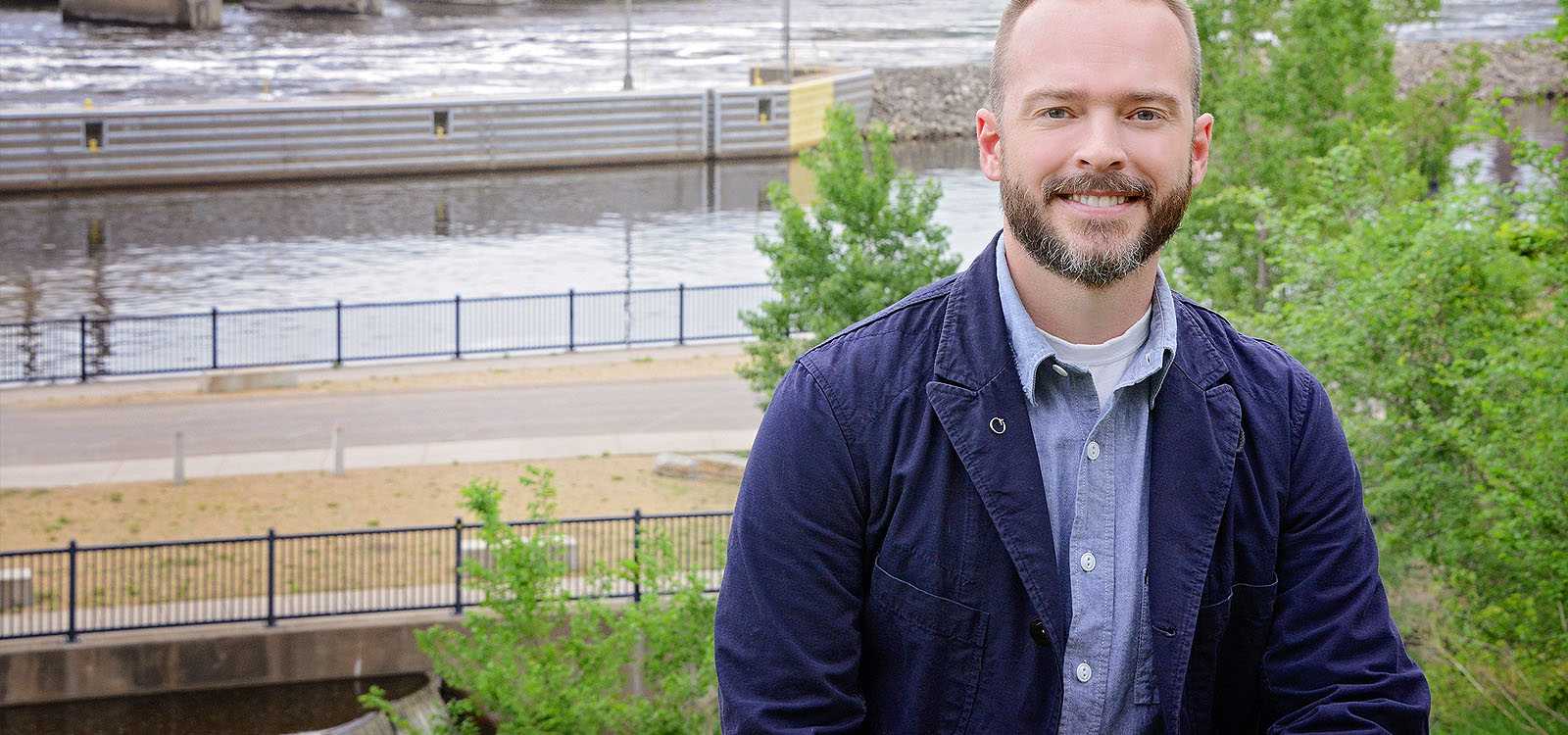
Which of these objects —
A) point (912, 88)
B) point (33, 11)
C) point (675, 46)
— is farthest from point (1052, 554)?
point (33, 11)

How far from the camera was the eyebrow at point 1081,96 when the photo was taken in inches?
106

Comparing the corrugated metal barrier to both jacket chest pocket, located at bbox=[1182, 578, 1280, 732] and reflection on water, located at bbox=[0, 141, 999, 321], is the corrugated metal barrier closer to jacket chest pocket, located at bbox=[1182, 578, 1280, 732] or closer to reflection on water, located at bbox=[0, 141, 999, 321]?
reflection on water, located at bbox=[0, 141, 999, 321]

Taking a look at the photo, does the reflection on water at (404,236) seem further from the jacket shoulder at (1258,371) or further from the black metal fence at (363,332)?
the jacket shoulder at (1258,371)

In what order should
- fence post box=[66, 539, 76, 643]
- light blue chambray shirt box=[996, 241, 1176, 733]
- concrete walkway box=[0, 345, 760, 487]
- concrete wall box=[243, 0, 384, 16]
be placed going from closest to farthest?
light blue chambray shirt box=[996, 241, 1176, 733] → fence post box=[66, 539, 76, 643] → concrete walkway box=[0, 345, 760, 487] → concrete wall box=[243, 0, 384, 16]

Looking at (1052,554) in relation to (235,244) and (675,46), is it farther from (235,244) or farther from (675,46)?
(675,46)

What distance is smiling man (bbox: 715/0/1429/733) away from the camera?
106 inches

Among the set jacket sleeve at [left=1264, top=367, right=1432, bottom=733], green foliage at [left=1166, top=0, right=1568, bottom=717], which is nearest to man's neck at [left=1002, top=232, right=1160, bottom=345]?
jacket sleeve at [left=1264, top=367, right=1432, bottom=733]

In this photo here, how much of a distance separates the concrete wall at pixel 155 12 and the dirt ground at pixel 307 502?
8185cm

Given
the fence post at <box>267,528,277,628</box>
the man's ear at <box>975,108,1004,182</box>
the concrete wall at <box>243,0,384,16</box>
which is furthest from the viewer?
the concrete wall at <box>243,0,384,16</box>

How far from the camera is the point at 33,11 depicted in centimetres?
10775

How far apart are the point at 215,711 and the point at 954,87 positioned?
65.7 m

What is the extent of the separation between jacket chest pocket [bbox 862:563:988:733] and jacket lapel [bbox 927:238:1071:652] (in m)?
0.12

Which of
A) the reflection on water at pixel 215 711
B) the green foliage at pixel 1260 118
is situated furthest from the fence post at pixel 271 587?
the green foliage at pixel 1260 118

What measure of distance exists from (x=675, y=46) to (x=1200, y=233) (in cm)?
7371
